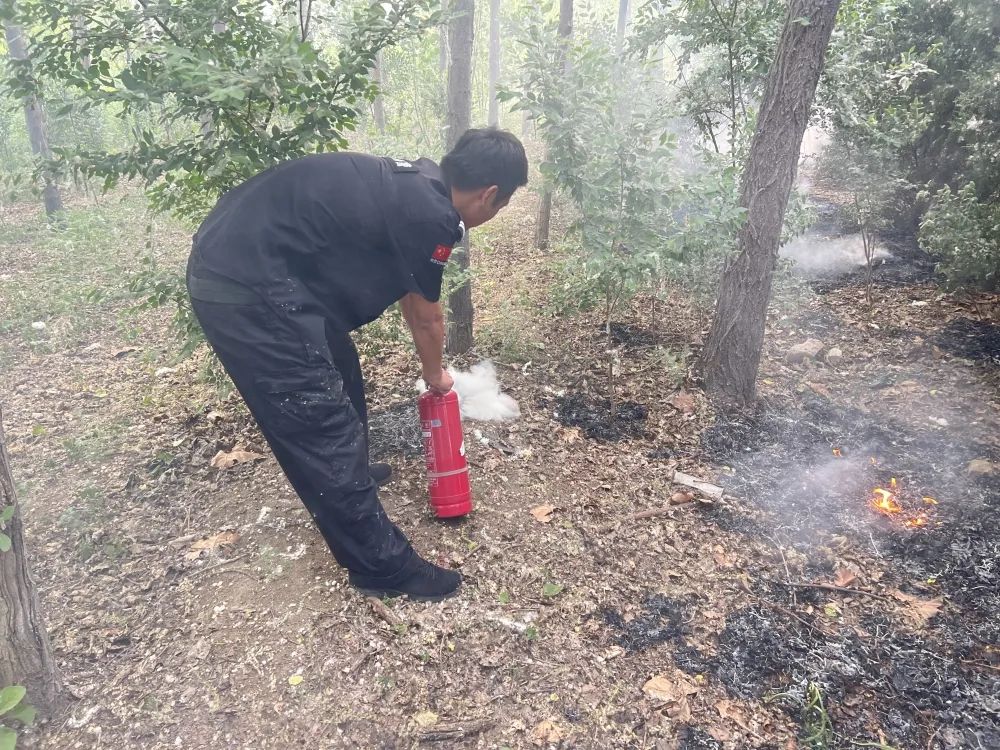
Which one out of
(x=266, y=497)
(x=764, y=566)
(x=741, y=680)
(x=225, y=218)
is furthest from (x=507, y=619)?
(x=225, y=218)

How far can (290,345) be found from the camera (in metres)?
2.41

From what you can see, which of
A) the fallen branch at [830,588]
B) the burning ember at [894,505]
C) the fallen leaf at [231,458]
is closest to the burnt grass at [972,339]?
the burning ember at [894,505]

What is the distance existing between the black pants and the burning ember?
2.73 meters

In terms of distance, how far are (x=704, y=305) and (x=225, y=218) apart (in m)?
4.18

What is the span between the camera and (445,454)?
10.4ft

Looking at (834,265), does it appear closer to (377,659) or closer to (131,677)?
(377,659)

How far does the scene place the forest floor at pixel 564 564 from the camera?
2352mm

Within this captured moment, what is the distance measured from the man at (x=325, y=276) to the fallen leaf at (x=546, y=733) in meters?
0.90

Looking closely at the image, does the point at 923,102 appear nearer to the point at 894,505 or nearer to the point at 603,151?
the point at 603,151

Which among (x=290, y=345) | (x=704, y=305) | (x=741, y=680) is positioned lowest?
(x=741, y=680)

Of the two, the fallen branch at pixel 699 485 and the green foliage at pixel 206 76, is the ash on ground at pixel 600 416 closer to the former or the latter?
the fallen branch at pixel 699 485

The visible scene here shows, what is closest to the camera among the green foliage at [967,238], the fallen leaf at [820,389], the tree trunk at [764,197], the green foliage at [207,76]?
the green foliage at [207,76]

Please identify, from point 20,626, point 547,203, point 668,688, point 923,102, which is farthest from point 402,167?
point 923,102

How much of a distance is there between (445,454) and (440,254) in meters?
1.13
